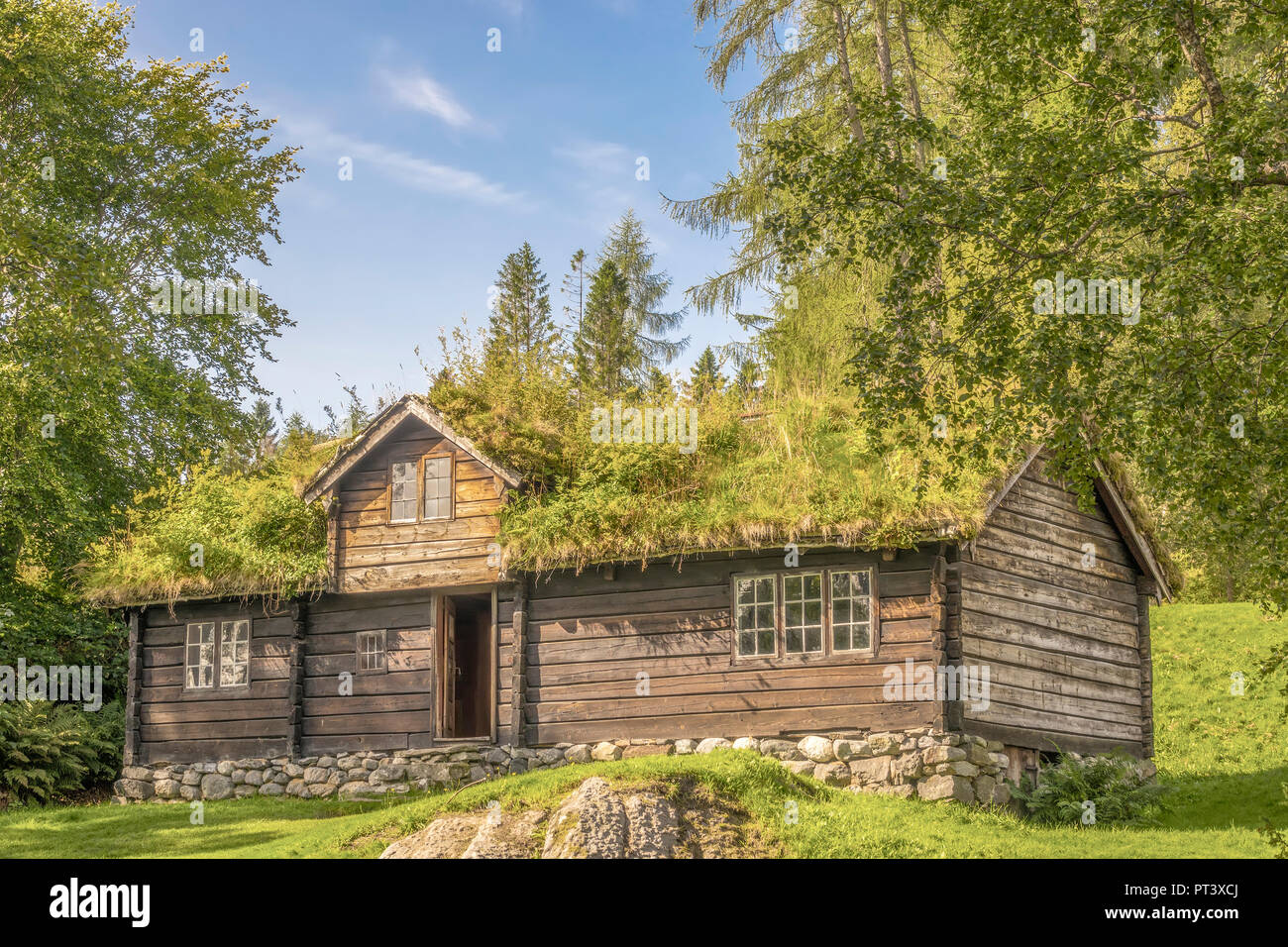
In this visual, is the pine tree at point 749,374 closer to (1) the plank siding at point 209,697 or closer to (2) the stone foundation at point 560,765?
(2) the stone foundation at point 560,765

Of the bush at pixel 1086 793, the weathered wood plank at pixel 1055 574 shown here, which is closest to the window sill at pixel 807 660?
the weathered wood plank at pixel 1055 574

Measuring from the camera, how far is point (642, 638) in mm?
18531

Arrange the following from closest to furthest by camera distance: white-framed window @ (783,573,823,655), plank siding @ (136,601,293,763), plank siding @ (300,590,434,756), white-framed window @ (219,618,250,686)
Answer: white-framed window @ (783,573,823,655) < plank siding @ (300,590,434,756) < plank siding @ (136,601,293,763) < white-framed window @ (219,618,250,686)

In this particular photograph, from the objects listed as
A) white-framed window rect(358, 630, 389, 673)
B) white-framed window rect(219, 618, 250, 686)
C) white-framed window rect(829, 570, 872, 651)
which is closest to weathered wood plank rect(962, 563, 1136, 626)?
white-framed window rect(829, 570, 872, 651)

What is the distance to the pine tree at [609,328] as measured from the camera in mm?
42125

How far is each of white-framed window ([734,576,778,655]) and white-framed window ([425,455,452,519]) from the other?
513 cm

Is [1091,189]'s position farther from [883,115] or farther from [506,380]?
[506,380]

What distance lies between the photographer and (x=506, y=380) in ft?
66.3

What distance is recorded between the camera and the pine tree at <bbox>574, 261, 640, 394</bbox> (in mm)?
42125

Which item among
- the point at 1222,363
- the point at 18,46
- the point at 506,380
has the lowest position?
the point at 1222,363

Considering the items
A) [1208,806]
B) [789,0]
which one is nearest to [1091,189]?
[1208,806]

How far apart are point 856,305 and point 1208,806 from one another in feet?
39.0

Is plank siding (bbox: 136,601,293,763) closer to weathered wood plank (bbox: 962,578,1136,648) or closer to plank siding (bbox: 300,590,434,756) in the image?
plank siding (bbox: 300,590,434,756)
